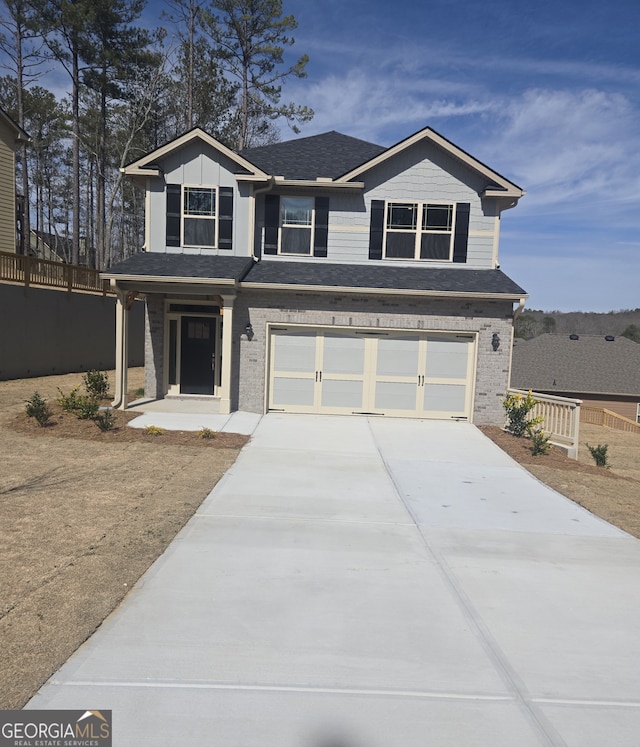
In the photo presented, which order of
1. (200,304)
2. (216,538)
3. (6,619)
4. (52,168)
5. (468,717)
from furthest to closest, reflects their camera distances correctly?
1. (52,168)
2. (200,304)
3. (216,538)
4. (6,619)
5. (468,717)

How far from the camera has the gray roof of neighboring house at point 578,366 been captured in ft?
108

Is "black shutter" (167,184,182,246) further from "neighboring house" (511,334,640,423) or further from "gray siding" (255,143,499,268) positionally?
"neighboring house" (511,334,640,423)

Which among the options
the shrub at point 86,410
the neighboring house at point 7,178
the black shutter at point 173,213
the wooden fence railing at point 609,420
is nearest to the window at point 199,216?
the black shutter at point 173,213

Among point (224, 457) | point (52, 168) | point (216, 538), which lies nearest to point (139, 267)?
point (224, 457)

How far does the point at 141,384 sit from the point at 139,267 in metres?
5.31

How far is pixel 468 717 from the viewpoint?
10.0ft

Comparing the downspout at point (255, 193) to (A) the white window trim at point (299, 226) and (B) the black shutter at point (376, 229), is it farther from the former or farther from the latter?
(B) the black shutter at point (376, 229)

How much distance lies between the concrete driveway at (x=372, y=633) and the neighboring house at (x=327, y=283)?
6446 mm

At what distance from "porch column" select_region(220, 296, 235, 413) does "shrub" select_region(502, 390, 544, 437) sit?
21.2 feet

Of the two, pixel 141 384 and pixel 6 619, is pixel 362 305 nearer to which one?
pixel 141 384

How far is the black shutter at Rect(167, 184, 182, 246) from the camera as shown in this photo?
13820 mm

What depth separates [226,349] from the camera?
40.8 feet

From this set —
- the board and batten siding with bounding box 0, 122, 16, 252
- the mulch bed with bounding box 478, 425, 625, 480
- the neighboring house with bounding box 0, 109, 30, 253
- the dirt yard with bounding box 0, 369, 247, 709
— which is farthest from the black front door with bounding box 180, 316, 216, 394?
the board and batten siding with bounding box 0, 122, 16, 252

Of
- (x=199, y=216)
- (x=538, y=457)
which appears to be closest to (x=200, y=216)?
(x=199, y=216)
